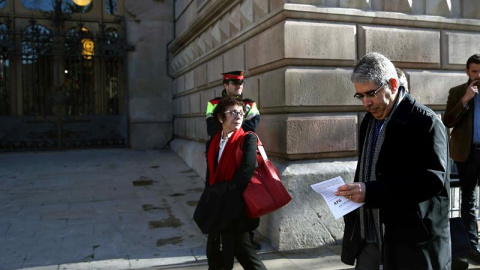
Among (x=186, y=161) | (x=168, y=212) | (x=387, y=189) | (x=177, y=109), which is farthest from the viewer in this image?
(x=177, y=109)

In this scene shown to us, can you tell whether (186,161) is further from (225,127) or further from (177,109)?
(225,127)

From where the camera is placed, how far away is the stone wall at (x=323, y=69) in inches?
186

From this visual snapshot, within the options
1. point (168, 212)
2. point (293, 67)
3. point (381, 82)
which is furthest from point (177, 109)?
point (381, 82)

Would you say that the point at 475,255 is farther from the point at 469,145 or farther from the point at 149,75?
the point at 149,75

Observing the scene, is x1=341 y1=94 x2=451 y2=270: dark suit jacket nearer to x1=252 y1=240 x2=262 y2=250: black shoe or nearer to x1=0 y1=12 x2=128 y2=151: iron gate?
x1=252 y1=240 x2=262 y2=250: black shoe

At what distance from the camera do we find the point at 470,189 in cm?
420

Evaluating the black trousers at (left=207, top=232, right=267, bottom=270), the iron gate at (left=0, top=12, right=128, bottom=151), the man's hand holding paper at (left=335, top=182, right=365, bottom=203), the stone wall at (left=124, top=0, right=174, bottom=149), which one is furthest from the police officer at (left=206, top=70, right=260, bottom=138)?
the iron gate at (left=0, top=12, right=128, bottom=151)

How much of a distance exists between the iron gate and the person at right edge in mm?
10222

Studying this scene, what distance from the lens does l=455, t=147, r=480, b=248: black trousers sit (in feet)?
13.6

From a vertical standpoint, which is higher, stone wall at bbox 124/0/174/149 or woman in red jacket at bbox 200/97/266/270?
stone wall at bbox 124/0/174/149

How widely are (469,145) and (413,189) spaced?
267cm

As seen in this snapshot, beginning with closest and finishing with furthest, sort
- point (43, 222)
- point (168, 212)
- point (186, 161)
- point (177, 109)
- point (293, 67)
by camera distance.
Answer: point (293, 67)
point (43, 222)
point (168, 212)
point (186, 161)
point (177, 109)

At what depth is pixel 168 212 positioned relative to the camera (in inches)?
238

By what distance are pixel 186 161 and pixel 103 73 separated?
453 cm
